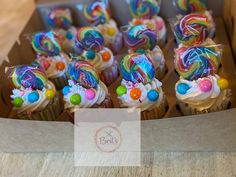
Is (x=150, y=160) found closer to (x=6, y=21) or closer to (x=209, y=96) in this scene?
(x=209, y=96)

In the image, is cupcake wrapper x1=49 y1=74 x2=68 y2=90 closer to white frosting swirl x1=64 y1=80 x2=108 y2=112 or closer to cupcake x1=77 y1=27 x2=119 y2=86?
cupcake x1=77 y1=27 x2=119 y2=86

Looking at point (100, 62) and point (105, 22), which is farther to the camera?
point (105, 22)

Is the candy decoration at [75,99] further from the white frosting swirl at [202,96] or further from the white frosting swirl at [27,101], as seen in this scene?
the white frosting swirl at [202,96]

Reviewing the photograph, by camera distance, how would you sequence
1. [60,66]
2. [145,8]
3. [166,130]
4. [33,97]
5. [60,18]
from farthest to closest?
[60,18] < [145,8] < [60,66] < [33,97] < [166,130]

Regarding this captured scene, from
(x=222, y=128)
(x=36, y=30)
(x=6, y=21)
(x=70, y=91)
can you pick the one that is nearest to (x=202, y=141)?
(x=222, y=128)

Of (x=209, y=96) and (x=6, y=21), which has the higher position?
(x=209, y=96)

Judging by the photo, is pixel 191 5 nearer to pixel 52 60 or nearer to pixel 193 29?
pixel 193 29

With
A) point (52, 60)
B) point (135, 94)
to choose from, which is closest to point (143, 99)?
point (135, 94)
